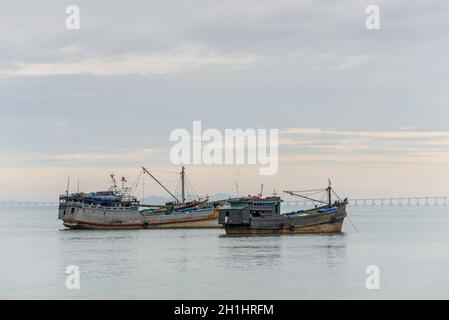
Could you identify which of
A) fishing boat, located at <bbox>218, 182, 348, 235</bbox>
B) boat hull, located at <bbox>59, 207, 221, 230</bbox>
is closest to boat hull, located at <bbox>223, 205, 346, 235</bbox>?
fishing boat, located at <bbox>218, 182, 348, 235</bbox>

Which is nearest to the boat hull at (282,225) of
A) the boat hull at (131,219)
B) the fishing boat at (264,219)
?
the fishing boat at (264,219)

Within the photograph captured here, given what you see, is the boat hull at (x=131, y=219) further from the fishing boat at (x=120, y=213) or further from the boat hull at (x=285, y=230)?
the boat hull at (x=285, y=230)

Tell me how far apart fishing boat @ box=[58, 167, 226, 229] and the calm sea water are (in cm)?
1986

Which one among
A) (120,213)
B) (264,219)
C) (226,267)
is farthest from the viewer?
(120,213)

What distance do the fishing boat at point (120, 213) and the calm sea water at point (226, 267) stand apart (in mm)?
19858

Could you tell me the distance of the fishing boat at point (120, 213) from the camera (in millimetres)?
138000

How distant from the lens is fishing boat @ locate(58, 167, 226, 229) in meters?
138

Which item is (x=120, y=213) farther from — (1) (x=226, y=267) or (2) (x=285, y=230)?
(1) (x=226, y=267)

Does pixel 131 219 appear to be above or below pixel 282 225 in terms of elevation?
above

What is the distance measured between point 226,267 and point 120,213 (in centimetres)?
6710

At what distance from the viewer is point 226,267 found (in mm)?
75812

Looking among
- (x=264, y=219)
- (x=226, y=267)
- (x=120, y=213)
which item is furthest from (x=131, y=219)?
(x=226, y=267)

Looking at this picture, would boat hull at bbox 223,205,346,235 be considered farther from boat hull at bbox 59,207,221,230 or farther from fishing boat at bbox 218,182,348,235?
boat hull at bbox 59,207,221,230

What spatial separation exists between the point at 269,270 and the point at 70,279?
1821 centimetres
